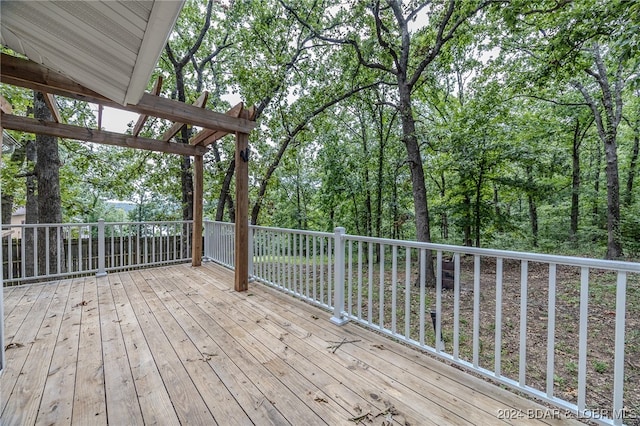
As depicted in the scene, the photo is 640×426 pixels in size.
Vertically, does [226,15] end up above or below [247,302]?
above

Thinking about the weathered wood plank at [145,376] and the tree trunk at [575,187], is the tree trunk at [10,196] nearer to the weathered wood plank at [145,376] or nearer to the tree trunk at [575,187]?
the weathered wood plank at [145,376]

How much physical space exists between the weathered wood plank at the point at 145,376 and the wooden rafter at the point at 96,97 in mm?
2326

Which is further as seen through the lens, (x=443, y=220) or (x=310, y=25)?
(x=443, y=220)

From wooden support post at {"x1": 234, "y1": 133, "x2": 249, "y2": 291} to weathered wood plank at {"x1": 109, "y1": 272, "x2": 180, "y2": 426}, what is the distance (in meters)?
1.34

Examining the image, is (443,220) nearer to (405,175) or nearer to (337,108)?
(405,175)

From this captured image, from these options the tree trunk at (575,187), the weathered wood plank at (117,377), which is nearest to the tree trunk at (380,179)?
the tree trunk at (575,187)

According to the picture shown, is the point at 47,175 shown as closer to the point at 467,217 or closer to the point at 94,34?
the point at 94,34

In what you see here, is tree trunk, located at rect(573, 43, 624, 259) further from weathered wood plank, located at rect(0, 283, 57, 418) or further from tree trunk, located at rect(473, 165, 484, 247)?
weathered wood plank, located at rect(0, 283, 57, 418)

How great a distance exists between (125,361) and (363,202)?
8.66 m

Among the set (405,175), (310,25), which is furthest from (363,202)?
(310,25)

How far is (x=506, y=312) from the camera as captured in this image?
4414mm

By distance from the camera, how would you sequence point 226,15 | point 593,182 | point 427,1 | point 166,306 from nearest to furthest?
point 166,306 → point 427,1 → point 226,15 → point 593,182

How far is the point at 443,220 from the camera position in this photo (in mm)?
8938

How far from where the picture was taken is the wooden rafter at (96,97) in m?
2.46
